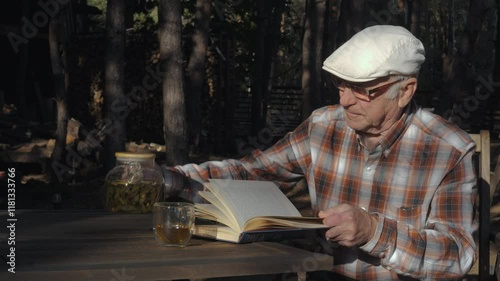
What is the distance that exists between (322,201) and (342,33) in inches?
337

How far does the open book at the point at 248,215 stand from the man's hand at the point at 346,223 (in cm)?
3

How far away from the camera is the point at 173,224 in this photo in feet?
9.18

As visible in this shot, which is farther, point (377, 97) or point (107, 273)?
point (377, 97)

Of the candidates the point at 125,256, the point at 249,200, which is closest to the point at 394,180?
the point at 249,200

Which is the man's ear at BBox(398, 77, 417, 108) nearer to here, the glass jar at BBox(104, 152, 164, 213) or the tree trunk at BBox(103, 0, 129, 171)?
the glass jar at BBox(104, 152, 164, 213)

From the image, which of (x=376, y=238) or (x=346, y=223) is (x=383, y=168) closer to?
(x=376, y=238)

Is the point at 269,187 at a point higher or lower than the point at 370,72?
lower

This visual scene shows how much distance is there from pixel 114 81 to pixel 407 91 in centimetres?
802

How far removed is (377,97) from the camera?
311cm

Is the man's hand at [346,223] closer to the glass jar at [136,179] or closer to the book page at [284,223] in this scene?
the book page at [284,223]

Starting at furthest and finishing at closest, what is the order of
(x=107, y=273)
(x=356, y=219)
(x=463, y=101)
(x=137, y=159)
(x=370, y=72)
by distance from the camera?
(x=463, y=101), (x=137, y=159), (x=370, y=72), (x=356, y=219), (x=107, y=273)

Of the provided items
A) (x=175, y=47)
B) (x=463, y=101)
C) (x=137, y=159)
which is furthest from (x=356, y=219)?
(x=463, y=101)

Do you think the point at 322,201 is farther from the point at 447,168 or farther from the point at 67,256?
the point at 67,256

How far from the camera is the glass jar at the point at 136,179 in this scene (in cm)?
328
